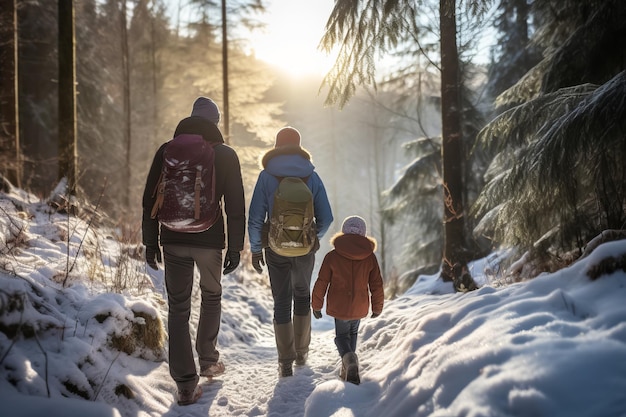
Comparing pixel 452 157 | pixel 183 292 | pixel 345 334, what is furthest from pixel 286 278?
pixel 452 157

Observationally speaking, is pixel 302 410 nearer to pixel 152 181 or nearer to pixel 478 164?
pixel 152 181

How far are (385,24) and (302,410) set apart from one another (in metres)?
4.67

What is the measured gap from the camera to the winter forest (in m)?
3.90

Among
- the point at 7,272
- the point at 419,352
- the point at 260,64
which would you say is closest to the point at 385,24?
the point at 419,352

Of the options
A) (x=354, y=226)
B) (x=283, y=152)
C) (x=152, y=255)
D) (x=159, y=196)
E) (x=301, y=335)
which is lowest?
(x=301, y=335)

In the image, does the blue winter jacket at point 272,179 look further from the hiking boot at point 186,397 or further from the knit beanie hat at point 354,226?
the hiking boot at point 186,397

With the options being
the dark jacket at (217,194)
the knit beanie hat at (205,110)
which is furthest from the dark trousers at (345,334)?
the knit beanie hat at (205,110)

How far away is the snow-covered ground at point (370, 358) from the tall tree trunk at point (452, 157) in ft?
6.55

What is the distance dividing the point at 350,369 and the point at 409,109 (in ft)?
46.7

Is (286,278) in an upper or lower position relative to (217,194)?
lower

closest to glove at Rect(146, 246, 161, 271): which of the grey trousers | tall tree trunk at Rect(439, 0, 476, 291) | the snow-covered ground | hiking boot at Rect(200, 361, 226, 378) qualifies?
the grey trousers

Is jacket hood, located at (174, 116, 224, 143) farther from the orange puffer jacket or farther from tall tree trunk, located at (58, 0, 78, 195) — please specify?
tall tree trunk, located at (58, 0, 78, 195)

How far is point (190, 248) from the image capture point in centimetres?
323

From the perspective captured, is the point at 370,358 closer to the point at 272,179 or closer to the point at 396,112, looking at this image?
the point at 272,179
